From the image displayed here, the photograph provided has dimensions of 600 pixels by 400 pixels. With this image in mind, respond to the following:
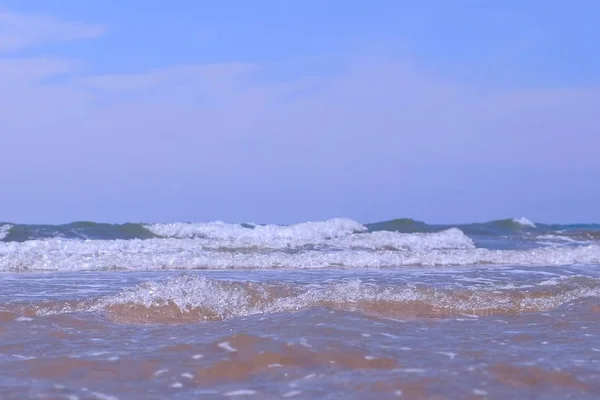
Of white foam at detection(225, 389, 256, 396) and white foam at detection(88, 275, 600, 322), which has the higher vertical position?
white foam at detection(88, 275, 600, 322)

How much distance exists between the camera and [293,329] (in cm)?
541

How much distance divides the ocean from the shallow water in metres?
0.01

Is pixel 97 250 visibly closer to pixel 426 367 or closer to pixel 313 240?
pixel 313 240

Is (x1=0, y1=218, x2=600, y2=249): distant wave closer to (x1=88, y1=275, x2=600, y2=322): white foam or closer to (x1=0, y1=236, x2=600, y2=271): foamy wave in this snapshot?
(x1=0, y1=236, x2=600, y2=271): foamy wave

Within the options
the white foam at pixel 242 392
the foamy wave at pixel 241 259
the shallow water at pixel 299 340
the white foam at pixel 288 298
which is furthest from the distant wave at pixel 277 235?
the white foam at pixel 242 392

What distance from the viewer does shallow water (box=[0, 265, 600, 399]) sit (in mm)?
4156

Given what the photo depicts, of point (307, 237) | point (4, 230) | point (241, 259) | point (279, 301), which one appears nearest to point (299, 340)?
point (279, 301)

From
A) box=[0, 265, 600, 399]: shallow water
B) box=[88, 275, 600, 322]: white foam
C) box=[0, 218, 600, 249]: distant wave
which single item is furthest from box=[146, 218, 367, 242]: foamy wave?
box=[88, 275, 600, 322]: white foam

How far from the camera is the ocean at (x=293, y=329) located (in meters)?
4.20

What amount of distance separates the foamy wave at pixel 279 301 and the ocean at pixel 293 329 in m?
0.02

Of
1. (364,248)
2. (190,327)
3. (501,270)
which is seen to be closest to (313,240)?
(364,248)

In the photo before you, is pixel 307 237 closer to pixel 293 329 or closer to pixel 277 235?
pixel 277 235

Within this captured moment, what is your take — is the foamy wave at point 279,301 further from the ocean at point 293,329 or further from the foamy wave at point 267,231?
the foamy wave at point 267,231

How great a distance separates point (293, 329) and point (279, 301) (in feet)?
5.61
